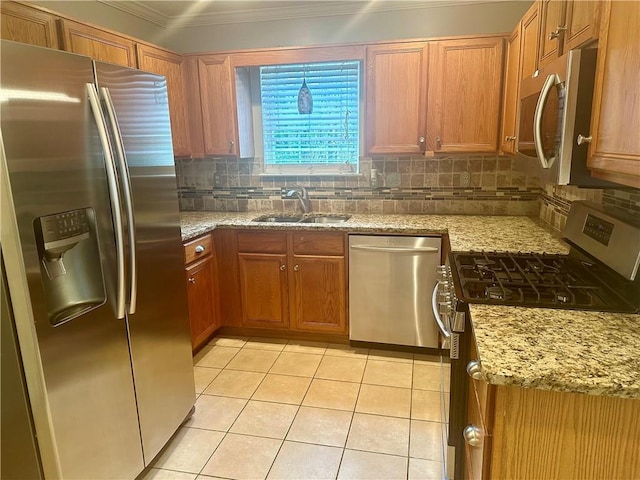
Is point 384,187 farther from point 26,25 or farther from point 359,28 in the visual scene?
point 26,25

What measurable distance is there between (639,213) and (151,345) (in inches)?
81.9

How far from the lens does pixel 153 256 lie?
1.91m

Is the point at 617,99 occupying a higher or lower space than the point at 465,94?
lower

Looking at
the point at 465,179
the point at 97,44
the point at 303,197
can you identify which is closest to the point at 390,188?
the point at 465,179

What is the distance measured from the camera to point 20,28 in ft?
6.50

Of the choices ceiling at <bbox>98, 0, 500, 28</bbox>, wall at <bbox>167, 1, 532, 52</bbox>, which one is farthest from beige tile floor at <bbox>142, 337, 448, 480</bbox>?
ceiling at <bbox>98, 0, 500, 28</bbox>

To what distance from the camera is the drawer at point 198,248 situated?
9.02 feet

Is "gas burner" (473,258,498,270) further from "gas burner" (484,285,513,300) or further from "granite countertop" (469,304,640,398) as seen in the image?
"granite countertop" (469,304,640,398)

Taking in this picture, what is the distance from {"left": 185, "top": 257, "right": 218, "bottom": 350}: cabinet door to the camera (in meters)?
2.86

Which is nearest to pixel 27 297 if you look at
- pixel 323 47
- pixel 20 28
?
pixel 20 28

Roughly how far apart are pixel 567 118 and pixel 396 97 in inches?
66.0

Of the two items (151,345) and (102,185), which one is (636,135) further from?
(151,345)

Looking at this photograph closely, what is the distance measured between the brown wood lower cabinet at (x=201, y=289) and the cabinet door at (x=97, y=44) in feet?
3.89

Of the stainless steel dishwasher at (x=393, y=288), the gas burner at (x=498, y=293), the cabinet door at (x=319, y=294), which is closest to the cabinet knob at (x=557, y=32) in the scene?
the gas burner at (x=498, y=293)
